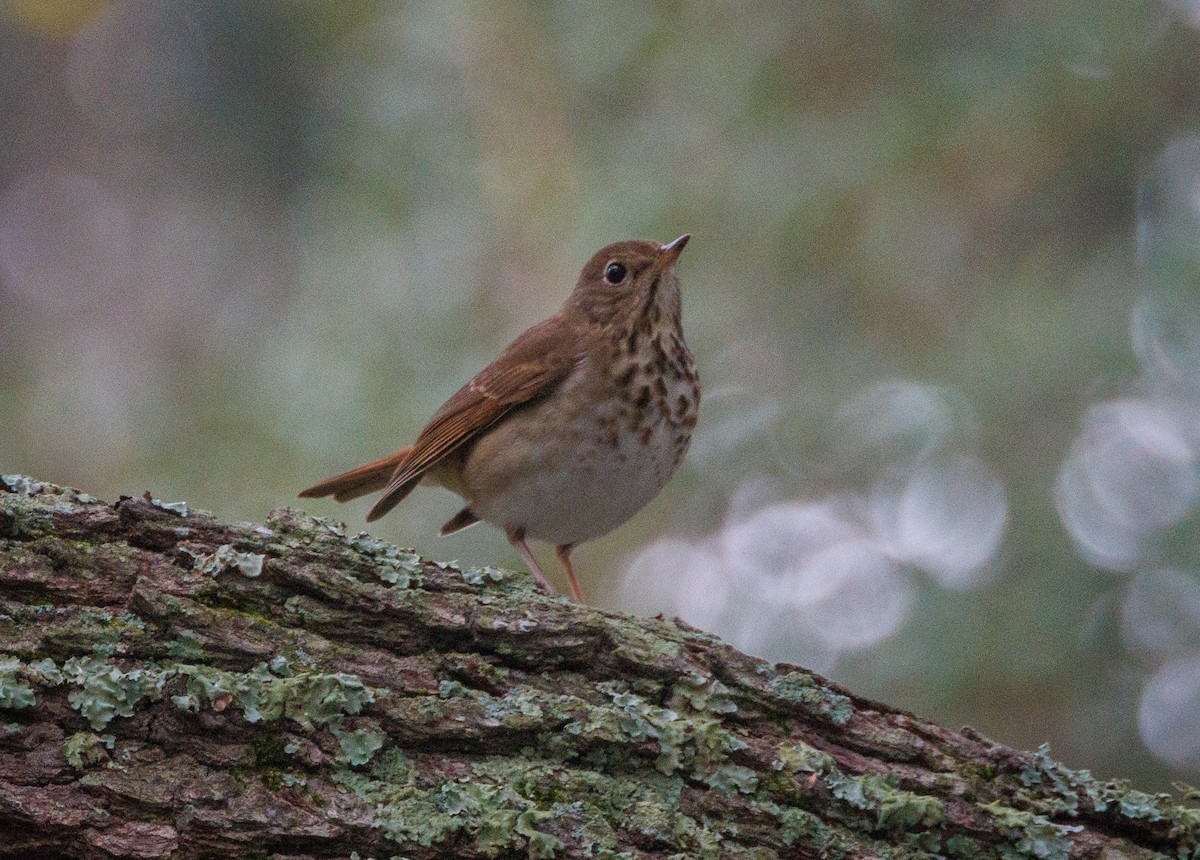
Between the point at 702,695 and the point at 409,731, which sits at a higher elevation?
the point at 702,695

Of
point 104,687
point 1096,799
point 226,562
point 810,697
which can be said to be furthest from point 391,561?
point 1096,799

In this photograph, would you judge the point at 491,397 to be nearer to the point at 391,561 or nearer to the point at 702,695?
the point at 391,561

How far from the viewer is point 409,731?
222 centimetres

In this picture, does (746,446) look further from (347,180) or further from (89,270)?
(89,270)

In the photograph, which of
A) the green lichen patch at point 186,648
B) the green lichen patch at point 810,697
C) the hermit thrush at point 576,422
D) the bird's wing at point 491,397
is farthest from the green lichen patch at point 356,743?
the bird's wing at point 491,397

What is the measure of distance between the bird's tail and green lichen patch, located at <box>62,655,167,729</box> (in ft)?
7.18

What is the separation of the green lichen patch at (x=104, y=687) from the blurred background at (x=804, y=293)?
2611mm

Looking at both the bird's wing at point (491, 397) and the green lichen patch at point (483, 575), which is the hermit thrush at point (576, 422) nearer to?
the bird's wing at point (491, 397)

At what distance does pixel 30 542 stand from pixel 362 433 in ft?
8.18

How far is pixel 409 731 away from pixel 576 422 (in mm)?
1781

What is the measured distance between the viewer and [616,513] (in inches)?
157

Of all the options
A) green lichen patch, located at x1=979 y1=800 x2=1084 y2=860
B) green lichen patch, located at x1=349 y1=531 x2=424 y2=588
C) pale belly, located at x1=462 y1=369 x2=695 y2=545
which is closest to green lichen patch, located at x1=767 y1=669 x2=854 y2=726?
green lichen patch, located at x1=979 y1=800 x2=1084 y2=860

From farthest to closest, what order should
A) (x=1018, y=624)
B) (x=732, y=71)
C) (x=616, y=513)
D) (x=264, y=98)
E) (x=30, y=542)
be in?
(x=264, y=98) → (x=732, y=71) → (x=1018, y=624) → (x=616, y=513) → (x=30, y=542)

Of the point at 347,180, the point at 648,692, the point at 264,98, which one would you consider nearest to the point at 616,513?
the point at 648,692
